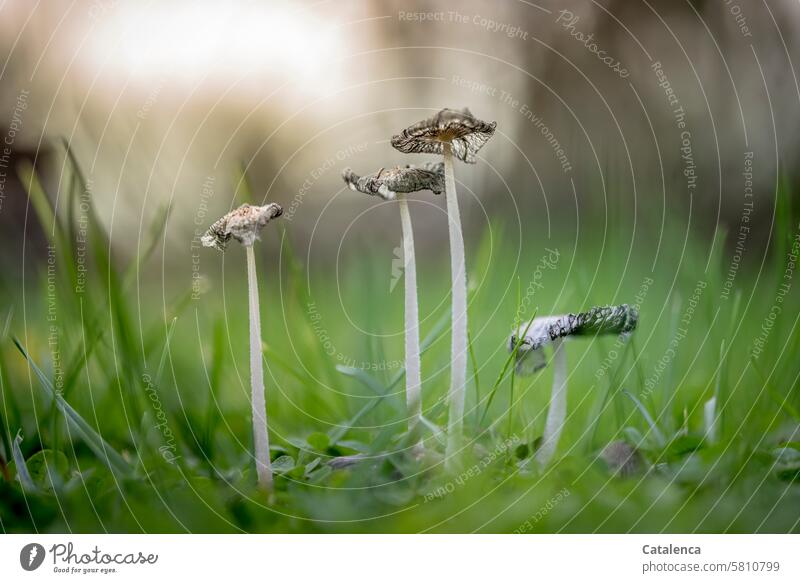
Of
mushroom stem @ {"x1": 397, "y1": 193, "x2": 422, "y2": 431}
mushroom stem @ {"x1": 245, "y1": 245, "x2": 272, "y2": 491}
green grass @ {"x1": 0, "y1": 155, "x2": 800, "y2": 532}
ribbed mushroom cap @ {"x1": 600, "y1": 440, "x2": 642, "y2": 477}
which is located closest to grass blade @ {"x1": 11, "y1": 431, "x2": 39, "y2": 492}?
green grass @ {"x1": 0, "y1": 155, "x2": 800, "y2": 532}

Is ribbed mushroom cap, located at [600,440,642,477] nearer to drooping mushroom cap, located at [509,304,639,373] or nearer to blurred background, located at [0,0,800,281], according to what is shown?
drooping mushroom cap, located at [509,304,639,373]

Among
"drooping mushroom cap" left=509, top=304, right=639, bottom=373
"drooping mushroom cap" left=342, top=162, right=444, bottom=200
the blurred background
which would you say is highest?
the blurred background

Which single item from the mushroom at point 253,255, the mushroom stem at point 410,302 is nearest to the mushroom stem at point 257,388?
the mushroom at point 253,255

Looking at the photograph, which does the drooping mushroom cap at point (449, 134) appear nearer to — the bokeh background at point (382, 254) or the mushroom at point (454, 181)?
the mushroom at point (454, 181)

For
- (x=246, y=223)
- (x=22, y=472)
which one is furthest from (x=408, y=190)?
(x=22, y=472)

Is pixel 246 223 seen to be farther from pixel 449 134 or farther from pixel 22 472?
pixel 22 472

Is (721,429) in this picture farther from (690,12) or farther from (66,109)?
(66,109)
